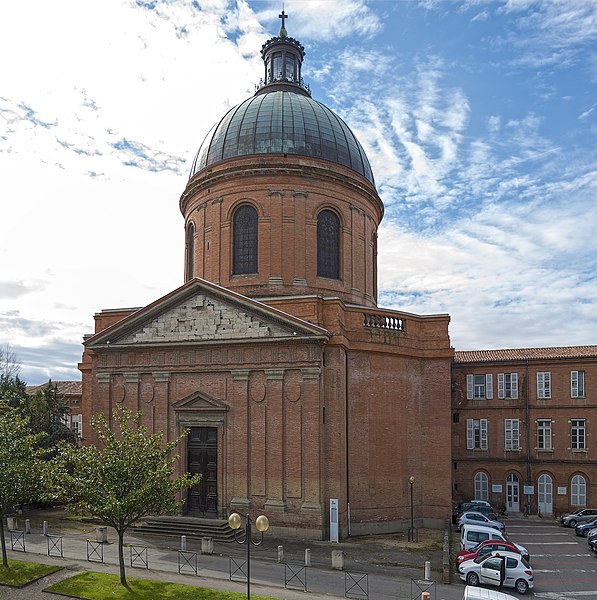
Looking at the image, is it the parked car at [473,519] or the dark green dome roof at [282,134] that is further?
the dark green dome roof at [282,134]

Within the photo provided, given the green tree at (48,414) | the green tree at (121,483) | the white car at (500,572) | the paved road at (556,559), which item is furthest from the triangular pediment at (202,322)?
the paved road at (556,559)

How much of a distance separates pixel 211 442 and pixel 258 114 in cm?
1854

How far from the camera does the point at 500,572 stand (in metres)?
19.7

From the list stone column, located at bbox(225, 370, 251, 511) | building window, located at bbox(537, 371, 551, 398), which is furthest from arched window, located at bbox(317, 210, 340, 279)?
building window, located at bbox(537, 371, 551, 398)

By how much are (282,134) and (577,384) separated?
22.3 metres

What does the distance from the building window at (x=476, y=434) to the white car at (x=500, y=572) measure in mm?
17115

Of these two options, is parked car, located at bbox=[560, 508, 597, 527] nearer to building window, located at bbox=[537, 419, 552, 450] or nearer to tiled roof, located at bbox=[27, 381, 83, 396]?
building window, located at bbox=[537, 419, 552, 450]

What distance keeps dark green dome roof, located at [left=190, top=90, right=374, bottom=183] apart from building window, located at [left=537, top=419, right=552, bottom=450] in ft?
58.3

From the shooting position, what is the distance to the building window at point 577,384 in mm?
35156

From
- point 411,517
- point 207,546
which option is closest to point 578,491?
point 411,517

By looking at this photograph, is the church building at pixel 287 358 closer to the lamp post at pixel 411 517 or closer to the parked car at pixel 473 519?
the lamp post at pixel 411 517

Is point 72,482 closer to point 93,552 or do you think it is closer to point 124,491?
point 124,491

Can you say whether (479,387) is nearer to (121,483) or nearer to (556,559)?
(556,559)

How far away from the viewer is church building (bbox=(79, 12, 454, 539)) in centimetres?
2608
